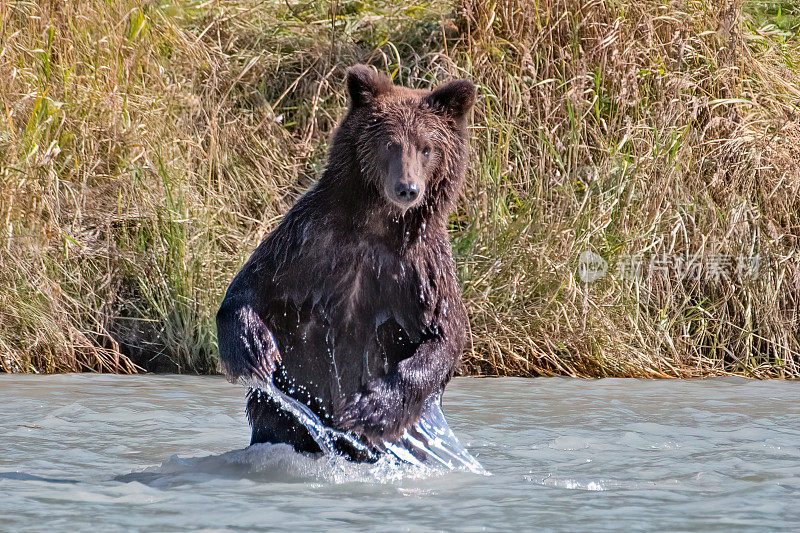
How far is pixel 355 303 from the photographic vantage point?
15.1ft

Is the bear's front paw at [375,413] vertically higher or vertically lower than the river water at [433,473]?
higher

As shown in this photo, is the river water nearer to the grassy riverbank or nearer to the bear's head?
the grassy riverbank

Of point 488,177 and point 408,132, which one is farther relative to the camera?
point 488,177

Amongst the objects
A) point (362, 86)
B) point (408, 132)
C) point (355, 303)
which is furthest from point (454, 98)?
point (355, 303)

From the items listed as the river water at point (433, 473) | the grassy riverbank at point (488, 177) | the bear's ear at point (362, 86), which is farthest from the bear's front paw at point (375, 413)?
the grassy riverbank at point (488, 177)

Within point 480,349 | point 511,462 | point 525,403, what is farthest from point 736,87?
point 511,462

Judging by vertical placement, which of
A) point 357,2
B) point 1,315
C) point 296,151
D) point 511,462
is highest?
point 357,2

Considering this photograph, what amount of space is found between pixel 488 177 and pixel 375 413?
142 inches

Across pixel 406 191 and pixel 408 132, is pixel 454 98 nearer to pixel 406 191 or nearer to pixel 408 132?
pixel 408 132

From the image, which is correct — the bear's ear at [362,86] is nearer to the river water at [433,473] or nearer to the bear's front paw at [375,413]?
the bear's front paw at [375,413]

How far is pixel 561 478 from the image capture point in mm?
4262

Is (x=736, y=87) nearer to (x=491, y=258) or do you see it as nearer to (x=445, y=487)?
(x=491, y=258)

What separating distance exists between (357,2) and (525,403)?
452 centimetres

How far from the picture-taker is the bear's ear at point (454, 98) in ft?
16.0
